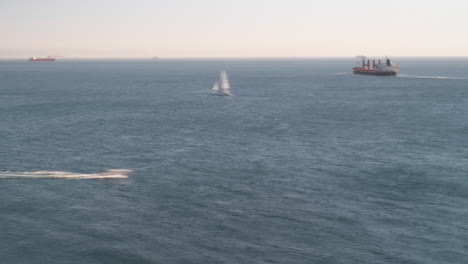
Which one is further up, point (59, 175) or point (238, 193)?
point (59, 175)

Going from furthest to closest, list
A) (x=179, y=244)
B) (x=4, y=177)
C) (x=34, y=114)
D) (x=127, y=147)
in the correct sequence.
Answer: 1. (x=34, y=114)
2. (x=127, y=147)
3. (x=4, y=177)
4. (x=179, y=244)

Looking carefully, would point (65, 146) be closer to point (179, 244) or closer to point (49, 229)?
point (49, 229)

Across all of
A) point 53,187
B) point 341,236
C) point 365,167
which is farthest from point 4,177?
point 365,167

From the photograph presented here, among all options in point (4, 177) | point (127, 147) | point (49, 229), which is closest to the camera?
point (49, 229)

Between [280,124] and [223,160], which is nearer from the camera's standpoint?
[223,160]

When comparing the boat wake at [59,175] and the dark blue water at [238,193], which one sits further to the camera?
the boat wake at [59,175]

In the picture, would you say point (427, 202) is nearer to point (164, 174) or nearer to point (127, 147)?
point (164, 174)

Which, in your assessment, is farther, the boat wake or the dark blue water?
the boat wake

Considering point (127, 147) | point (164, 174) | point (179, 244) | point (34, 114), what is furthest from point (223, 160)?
point (34, 114)

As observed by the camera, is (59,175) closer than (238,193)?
No
